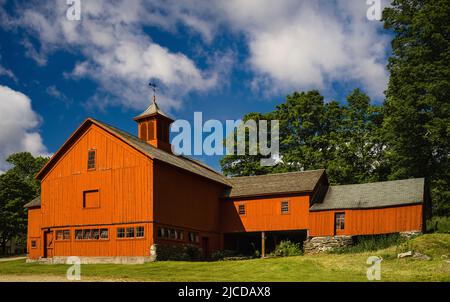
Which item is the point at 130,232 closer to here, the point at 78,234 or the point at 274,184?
the point at 78,234

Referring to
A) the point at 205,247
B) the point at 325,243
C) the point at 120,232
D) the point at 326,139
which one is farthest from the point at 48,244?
the point at 326,139

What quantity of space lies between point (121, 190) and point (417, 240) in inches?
762

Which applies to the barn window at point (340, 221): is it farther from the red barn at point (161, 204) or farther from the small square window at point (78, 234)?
the small square window at point (78, 234)

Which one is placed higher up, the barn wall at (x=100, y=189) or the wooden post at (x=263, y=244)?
the barn wall at (x=100, y=189)

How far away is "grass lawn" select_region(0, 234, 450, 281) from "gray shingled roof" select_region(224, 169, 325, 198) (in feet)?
32.9

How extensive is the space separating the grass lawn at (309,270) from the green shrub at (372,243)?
170cm

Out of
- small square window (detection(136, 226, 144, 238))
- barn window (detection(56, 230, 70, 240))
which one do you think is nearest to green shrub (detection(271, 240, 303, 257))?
small square window (detection(136, 226, 144, 238))

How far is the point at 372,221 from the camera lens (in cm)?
3816

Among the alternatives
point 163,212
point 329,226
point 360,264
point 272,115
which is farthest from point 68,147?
point 272,115

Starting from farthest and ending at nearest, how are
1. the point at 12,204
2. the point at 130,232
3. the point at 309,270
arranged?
1. the point at 12,204
2. the point at 130,232
3. the point at 309,270

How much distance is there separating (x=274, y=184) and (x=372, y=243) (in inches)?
421

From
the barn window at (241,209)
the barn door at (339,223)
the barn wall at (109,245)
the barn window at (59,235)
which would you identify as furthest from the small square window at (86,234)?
the barn door at (339,223)

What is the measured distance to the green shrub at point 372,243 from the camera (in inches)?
1368

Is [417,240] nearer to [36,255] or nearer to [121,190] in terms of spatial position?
[121,190]
